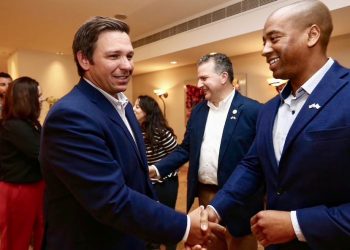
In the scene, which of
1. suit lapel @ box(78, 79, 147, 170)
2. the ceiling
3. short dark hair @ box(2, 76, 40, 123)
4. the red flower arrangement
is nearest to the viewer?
suit lapel @ box(78, 79, 147, 170)

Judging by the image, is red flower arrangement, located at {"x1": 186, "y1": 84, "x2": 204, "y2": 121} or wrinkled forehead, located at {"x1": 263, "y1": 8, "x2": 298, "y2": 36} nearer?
wrinkled forehead, located at {"x1": 263, "y1": 8, "x2": 298, "y2": 36}

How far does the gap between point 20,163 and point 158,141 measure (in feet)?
4.09

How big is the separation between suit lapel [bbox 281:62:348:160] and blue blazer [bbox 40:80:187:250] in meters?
0.55

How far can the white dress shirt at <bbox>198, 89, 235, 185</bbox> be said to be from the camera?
2.35 metres

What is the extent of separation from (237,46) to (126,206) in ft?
18.3

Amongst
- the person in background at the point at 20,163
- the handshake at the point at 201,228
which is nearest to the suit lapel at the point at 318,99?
the handshake at the point at 201,228

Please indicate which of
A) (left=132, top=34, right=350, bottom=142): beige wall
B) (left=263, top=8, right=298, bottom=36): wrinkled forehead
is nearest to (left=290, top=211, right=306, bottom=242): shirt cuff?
(left=263, top=8, right=298, bottom=36): wrinkled forehead

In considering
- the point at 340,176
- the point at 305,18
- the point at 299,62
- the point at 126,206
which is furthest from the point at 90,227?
the point at 305,18

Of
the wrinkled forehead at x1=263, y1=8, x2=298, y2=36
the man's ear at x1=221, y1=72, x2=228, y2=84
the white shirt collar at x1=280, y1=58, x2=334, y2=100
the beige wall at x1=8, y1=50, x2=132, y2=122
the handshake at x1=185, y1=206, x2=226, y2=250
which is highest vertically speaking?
the beige wall at x1=8, y1=50, x2=132, y2=122

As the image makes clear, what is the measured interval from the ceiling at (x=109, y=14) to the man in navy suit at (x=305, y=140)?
140 inches

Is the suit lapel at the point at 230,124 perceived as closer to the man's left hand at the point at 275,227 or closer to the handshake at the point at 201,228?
the handshake at the point at 201,228

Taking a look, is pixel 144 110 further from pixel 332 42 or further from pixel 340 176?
pixel 332 42

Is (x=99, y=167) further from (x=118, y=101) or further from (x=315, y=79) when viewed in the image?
(x=315, y=79)

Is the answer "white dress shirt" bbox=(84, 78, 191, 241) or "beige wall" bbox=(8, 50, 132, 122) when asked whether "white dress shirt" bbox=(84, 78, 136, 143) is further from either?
"beige wall" bbox=(8, 50, 132, 122)
